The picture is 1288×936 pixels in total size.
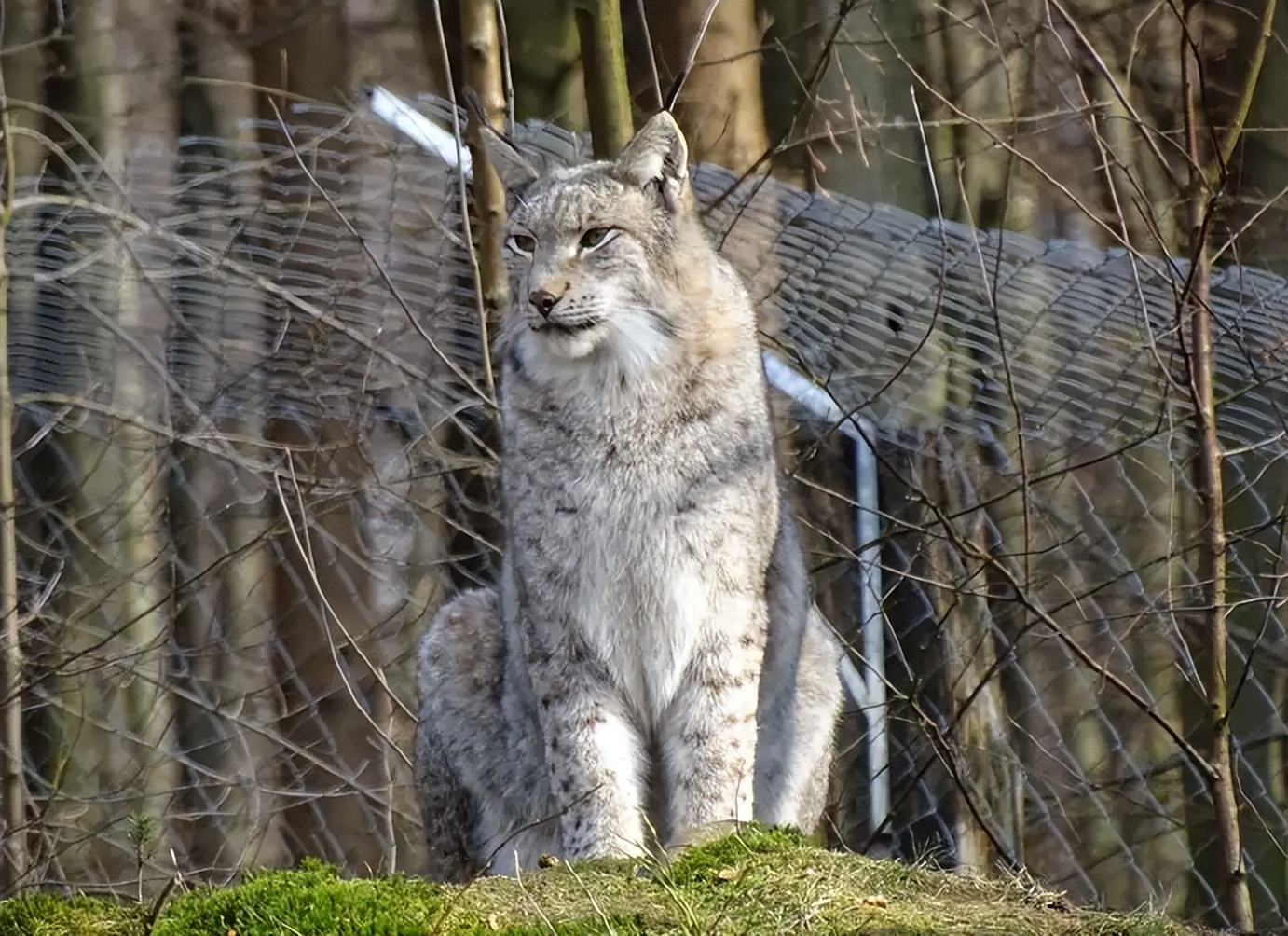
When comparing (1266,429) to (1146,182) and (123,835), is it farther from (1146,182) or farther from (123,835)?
(123,835)

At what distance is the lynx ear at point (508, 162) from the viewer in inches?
170

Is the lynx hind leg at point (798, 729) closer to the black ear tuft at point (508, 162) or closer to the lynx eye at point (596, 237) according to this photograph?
the lynx eye at point (596, 237)

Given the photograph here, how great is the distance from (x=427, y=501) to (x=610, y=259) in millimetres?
2719

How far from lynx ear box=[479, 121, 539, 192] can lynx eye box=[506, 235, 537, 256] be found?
0.20 meters

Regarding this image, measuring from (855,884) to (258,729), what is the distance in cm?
343

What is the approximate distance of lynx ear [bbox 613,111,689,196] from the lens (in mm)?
4121

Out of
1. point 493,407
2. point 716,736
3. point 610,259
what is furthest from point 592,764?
point 493,407

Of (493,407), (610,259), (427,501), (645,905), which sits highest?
(610,259)

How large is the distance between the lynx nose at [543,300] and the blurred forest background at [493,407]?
44.1 inches

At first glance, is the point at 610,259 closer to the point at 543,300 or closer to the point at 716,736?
the point at 543,300

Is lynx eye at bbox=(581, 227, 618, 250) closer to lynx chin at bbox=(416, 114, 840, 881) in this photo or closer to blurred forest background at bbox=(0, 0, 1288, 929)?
lynx chin at bbox=(416, 114, 840, 881)

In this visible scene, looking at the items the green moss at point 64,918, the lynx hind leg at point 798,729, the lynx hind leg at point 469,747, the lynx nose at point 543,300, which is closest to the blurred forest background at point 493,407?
the lynx hind leg at point 798,729

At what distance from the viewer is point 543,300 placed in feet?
13.0

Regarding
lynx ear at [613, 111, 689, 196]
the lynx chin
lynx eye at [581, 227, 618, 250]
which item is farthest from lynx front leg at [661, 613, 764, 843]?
lynx ear at [613, 111, 689, 196]
